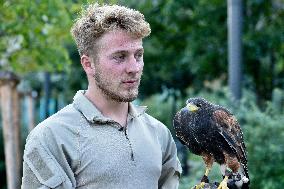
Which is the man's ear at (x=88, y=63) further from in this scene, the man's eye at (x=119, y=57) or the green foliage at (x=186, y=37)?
the green foliage at (x=186, y=37)

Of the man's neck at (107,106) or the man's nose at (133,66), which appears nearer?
the man's nose at (133,66)

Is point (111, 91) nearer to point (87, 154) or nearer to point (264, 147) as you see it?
point (87, 154)

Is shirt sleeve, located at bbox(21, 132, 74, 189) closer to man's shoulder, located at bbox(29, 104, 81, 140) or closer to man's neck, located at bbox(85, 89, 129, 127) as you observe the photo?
man's shoulder, located at bbox(29, 104, 81, 140)

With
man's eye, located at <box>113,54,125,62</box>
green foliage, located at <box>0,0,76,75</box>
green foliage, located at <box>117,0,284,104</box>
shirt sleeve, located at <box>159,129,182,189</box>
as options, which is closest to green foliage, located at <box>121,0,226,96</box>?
green foliage, located at <box>117,0,284,104</box>

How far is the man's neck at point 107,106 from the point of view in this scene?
3.02m

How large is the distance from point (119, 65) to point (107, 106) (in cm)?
23

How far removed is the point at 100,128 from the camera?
9.70 feet

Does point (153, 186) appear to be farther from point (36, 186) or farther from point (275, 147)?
point (275, 147)

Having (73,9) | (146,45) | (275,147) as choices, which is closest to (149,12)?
(146,45)

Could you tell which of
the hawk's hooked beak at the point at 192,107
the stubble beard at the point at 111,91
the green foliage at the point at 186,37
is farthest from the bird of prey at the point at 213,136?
the green foliage at the point at 186,37

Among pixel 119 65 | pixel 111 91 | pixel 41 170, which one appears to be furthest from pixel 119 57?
pixel 41 170

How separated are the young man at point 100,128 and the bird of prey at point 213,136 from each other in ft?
0.81

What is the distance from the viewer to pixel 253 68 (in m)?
11.4

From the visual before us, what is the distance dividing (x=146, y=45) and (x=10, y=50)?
4246 mm
